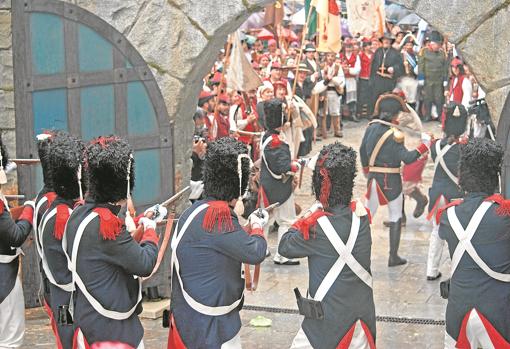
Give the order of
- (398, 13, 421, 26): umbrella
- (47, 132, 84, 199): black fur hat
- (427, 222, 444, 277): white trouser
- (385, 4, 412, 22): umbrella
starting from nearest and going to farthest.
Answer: (47, 132, 84, 199): black fur hat
(427, 222, 444, 277): white trouser
(398, 13, 421, 26): umbrella
(385, 4, 412, 22): umbrella

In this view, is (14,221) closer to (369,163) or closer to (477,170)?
(477,170)

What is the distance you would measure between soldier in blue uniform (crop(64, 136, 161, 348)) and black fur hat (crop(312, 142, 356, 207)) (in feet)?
3.36

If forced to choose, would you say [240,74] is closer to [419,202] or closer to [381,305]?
A: [419,202]

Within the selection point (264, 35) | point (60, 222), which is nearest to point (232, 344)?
point (60, 222)

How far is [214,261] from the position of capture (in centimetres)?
546

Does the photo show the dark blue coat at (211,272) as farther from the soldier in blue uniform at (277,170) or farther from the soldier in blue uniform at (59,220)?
the soldier in blue uniform at (277,170)

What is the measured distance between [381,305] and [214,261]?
11.0 ft

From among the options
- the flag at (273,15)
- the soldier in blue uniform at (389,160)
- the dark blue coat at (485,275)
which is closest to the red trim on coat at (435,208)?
the soldier in blue uniform at (389,160)

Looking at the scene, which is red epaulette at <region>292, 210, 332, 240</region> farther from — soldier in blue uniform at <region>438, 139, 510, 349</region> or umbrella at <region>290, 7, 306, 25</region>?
umbrella at <region>290, 7, 306, 25</region>

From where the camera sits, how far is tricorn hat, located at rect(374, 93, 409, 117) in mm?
10000

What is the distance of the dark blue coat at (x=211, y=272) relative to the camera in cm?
543

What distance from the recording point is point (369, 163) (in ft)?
33.0

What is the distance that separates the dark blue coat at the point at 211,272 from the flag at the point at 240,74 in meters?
8.65

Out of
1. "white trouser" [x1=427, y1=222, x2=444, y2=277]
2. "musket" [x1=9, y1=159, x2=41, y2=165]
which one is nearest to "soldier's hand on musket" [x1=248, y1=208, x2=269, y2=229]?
"musket" [x1=9, y1=159, x2=41, y2=165]
